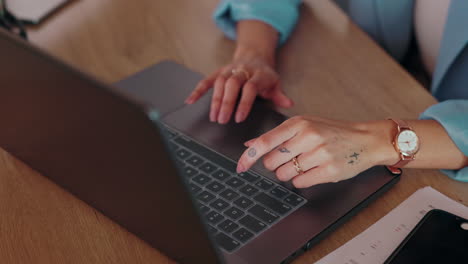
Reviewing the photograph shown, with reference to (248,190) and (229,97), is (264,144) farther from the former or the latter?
(229,97)

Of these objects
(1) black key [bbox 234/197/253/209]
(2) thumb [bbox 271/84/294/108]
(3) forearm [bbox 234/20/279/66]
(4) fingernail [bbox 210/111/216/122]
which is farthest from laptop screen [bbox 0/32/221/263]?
(3) forearm [bbox 234/20/279/66]

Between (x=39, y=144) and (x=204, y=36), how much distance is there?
521 millimetres

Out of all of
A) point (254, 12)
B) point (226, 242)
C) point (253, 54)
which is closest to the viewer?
point (226, 242)

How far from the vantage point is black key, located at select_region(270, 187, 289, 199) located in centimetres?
73

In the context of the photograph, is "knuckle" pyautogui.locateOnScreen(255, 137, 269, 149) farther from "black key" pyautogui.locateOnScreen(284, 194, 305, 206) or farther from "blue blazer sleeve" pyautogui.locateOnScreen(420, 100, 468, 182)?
"blue blazer sleeve" pyautogui.locateOnScreen(420, 100, 468, 182)

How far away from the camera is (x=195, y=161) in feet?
2.63

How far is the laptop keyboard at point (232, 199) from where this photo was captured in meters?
0.68

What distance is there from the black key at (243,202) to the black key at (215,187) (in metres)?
0.03

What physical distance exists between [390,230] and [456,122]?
8.4 inches

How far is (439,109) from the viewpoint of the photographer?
0.83 metres

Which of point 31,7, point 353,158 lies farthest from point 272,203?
point 31,7

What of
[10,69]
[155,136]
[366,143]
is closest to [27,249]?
[10,69]

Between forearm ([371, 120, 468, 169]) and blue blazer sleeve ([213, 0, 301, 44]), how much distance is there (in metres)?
0.38

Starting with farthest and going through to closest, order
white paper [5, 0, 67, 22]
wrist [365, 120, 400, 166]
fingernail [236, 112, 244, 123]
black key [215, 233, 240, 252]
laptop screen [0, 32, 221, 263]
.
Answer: white paper [5, 0, 67, 22] < fingernail [236, 112, 244, 123] < wrist [365, 120, 400, 166] < black key [215, 233, 240, 252] < laptop screen [0, 32, 221, 263]
